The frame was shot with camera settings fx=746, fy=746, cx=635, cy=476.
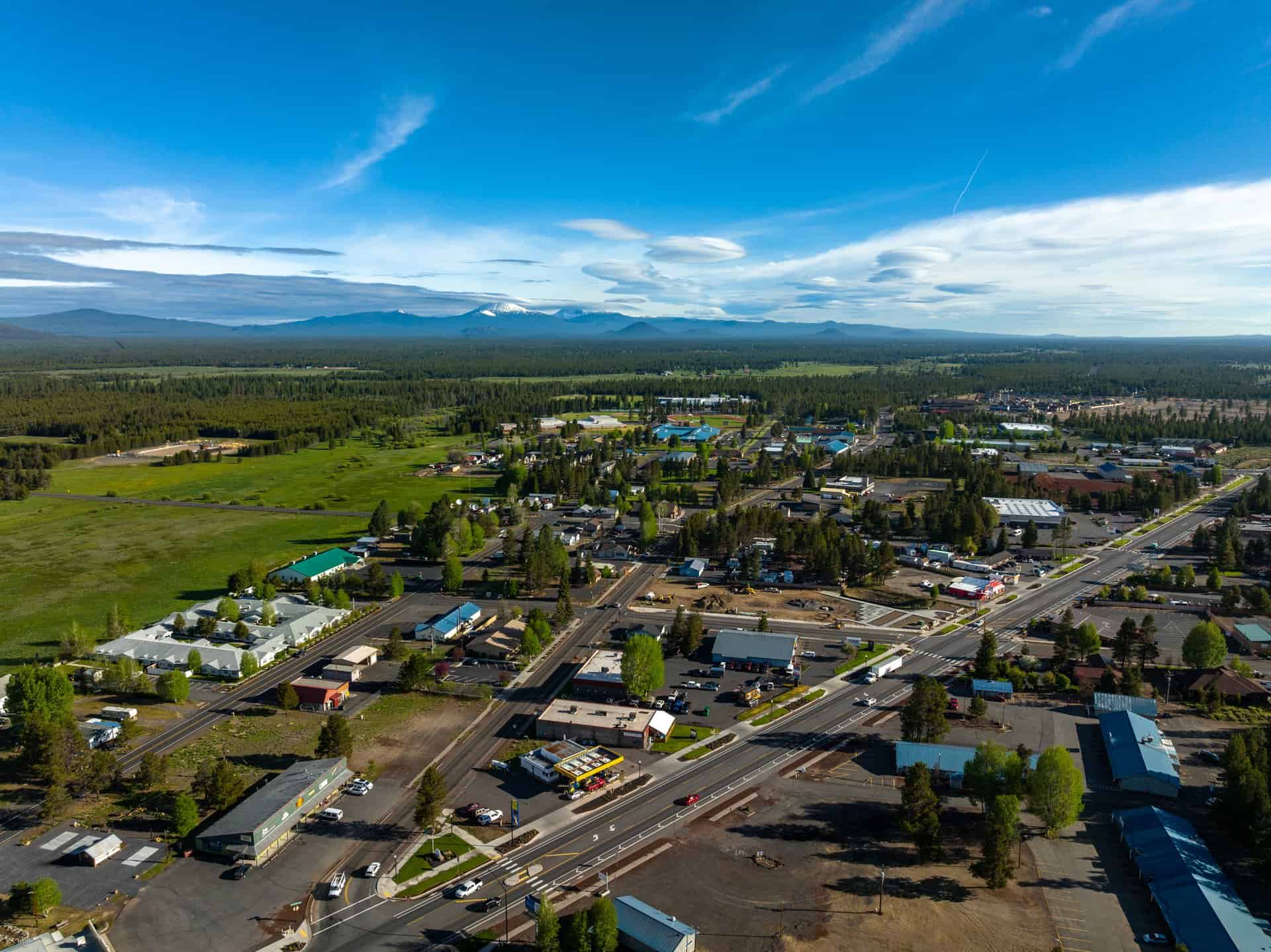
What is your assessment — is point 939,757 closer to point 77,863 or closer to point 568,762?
point 568,762

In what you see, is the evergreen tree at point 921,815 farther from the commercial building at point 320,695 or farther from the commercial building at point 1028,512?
the commercial building at point 1028,512

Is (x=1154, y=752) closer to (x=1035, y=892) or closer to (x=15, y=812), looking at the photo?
(x=1035, y=892)

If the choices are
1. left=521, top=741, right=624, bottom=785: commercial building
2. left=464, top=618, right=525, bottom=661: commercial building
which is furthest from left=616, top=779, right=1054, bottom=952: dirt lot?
left=464, top=618, right=525, bottom=661: commercial building

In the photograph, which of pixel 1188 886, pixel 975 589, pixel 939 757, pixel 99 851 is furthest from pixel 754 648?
pixel 99 851

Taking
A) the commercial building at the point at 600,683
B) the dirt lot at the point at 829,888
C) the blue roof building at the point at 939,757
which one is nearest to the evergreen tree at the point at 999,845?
the dirt lot at the point at 829,888

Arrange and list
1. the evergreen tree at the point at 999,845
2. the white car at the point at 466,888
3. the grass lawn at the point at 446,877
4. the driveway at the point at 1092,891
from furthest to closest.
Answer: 1. the evergreen tree at the point at 999,845
2. the grass lawn at the point at 446,877
3. the white car at the point at 466,888
4. the driveway at the point at 1092,891

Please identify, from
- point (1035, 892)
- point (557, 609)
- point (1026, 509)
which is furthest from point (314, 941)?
point (1026, 509)

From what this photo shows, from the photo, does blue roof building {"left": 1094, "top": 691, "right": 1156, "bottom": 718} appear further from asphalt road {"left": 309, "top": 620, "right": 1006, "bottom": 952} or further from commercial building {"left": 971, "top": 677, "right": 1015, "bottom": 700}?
asphalt road {"left": 309, "top": 620, "right": 1006, "bottom": 952}
